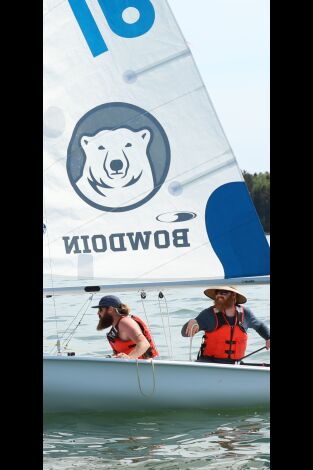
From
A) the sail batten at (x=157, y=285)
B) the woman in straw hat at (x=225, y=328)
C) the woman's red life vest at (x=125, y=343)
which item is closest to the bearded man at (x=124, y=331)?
the woman's red life vest at (x=125, y=343)

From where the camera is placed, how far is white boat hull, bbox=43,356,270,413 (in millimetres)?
7895

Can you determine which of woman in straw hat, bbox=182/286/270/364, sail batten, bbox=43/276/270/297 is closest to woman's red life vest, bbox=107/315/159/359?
sail batten, bbox=43/276/270/297

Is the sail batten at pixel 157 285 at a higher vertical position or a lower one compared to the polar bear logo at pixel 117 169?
lower

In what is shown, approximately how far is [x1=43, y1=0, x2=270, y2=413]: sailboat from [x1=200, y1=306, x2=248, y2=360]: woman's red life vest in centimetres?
30

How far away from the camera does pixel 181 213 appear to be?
834 cm

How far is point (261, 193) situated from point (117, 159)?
22.6 meters

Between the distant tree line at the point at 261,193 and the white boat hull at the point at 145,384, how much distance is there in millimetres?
18426

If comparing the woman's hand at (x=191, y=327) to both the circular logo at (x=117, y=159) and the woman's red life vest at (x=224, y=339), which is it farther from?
the circular logo at (x=117, y=159)

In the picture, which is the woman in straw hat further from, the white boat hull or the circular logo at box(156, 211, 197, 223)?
the circular logo at box(156, 211, 197, 223)

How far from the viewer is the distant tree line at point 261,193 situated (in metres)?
28.5

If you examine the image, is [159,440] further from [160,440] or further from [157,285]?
[157,285]
